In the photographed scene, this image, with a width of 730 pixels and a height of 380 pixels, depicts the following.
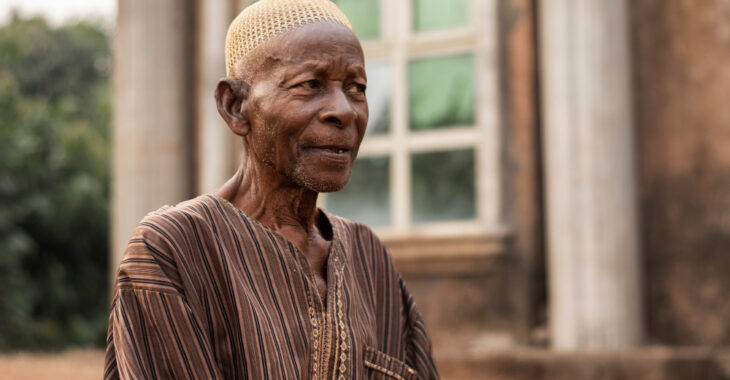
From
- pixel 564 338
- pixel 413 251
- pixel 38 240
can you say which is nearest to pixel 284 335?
pixel 564 338

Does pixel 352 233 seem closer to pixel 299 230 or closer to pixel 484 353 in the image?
pixel 299 230

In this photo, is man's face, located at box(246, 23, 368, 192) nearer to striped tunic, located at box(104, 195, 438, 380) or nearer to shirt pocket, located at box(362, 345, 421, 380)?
striped tunic, located at box(104, 195, 438, 380)

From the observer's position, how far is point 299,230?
245 cm

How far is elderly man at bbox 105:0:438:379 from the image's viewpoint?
2.10m

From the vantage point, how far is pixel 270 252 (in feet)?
7.57

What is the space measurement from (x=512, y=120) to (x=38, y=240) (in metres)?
14.7

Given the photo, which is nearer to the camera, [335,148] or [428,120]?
[335,148]

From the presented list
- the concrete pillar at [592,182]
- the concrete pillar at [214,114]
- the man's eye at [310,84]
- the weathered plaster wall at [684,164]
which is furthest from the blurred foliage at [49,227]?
the man's eye at [310,84]

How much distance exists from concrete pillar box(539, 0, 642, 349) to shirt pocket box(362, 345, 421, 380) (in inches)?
155

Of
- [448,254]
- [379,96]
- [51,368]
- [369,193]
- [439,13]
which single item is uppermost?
[439,13]

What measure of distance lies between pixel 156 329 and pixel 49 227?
18.3 meters

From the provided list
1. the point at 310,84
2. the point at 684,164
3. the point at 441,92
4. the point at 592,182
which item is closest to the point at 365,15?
the point at 441,92

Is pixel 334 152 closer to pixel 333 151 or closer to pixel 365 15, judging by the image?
pixel 333 151

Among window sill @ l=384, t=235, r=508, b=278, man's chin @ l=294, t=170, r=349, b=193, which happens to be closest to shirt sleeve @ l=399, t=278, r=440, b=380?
man's chin @ l=294, t=170, r=349, b=193
